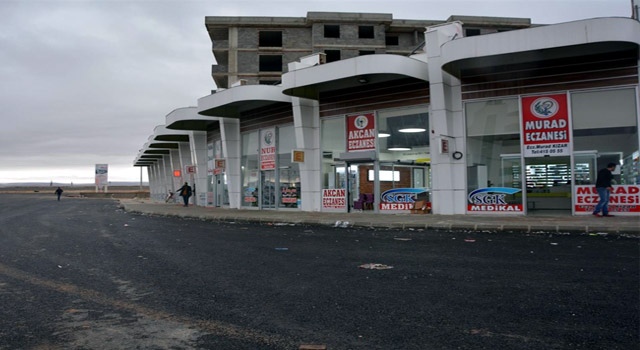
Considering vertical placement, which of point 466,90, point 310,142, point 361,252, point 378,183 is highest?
point 466,90

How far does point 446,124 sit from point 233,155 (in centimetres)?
1312

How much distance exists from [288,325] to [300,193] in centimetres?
1743

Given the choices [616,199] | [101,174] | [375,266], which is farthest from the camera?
[101,174]

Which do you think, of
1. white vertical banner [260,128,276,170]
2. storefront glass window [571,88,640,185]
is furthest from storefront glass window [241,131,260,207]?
storefront glass window [571,88,640,185]

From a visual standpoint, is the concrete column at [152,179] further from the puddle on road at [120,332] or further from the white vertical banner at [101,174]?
the puddle on road at [120,332]

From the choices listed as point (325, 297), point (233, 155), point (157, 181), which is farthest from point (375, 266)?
point (157, 181)

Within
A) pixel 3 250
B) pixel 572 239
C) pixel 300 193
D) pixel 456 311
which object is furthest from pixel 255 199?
pixel 456 311

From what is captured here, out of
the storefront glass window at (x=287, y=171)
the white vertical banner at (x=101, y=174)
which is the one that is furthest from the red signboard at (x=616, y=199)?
the white vertical banner at (x=101, y=174)

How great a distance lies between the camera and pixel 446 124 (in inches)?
656

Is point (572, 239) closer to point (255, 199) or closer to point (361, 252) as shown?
point (361, 252)

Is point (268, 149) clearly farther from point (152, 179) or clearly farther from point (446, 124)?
point (152, 179)

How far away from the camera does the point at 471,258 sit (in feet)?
24.4

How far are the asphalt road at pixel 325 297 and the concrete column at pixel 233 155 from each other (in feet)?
53.0

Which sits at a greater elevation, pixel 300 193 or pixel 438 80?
pixel 438 80
